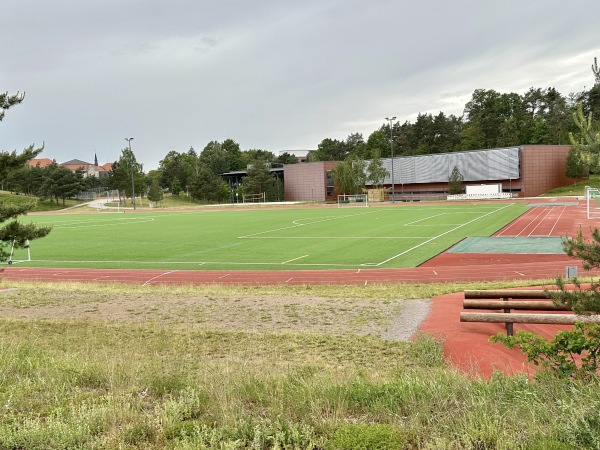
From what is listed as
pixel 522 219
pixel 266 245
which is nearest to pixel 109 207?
pixel 266 245

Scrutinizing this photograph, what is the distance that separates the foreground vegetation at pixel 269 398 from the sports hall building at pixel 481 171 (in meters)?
75.5

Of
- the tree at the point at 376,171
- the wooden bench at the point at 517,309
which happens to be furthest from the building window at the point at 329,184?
the wooden bench at the point at 517,309

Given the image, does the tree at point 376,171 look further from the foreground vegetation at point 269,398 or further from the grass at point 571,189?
the foreground vegetation at point 269,398

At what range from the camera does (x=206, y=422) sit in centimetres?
486

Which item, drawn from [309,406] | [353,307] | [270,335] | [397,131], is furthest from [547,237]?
[397,131]

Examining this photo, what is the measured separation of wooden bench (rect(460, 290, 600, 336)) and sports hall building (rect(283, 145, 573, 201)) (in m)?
72.1

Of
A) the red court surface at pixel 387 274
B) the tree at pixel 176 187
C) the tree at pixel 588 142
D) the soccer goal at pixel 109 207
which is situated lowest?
the red court surface at pixel 387 274

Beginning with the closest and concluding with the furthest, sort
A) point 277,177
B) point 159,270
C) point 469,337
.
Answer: point 469,337
point 159,270
point 277,177

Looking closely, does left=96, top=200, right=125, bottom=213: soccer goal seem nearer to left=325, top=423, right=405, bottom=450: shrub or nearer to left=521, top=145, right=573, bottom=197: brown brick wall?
left=521, top=145, right=573, bottom=197: brown brick wall

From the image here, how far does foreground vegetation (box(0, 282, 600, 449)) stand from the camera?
4.39 metres

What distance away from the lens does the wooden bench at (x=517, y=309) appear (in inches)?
349

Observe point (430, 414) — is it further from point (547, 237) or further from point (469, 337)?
point (547, 237)

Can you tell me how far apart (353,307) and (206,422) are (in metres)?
8.88

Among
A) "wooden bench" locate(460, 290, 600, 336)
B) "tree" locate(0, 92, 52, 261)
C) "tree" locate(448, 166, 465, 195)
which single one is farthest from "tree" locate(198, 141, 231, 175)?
"wooden bench" locate(460, 290, 600, 336)
